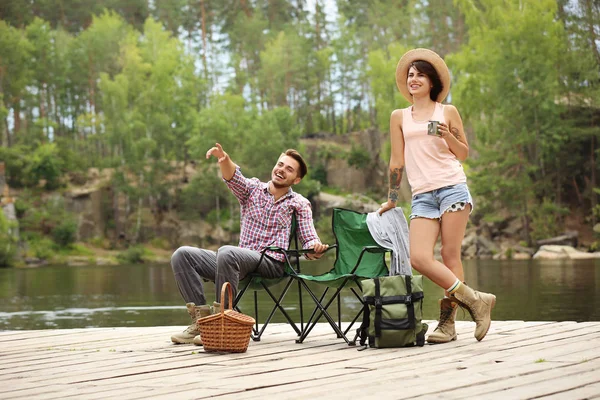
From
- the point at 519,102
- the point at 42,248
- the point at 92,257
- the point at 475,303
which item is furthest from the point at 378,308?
the point at 92,257

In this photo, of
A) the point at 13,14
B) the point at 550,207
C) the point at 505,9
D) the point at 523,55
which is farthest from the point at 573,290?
the point at 13,14

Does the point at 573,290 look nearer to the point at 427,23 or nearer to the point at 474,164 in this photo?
the point at 474,164

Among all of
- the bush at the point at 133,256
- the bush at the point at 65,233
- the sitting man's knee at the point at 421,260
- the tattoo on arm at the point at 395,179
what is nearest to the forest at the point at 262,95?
the bush at the point at 65,233

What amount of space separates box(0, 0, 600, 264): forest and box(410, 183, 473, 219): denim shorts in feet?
83.3

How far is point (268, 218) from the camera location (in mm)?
4629

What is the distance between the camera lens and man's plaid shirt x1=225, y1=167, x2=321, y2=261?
15.1 feet

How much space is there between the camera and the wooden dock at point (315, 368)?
280 centimetres

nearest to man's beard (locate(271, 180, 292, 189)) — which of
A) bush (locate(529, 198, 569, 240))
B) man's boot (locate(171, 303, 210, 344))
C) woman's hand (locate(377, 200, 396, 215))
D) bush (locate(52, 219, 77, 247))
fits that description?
woman's hand (locate(377, 200, 396, 215))

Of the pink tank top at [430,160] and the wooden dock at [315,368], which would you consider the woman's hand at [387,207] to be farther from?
the wooden dock at [315,368]

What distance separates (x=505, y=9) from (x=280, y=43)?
13.3 meters

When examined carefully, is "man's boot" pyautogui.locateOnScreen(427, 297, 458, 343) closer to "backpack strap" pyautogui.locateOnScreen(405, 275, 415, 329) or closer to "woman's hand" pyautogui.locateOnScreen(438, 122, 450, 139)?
"backpack strap" pyautogui.locateOnScreen(405, 275, 415, 329)

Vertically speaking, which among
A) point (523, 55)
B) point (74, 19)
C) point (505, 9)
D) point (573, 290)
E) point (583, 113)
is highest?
point (74, 19)

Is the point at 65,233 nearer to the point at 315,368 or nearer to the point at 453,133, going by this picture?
the point at 453,133

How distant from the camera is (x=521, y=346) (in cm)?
390
